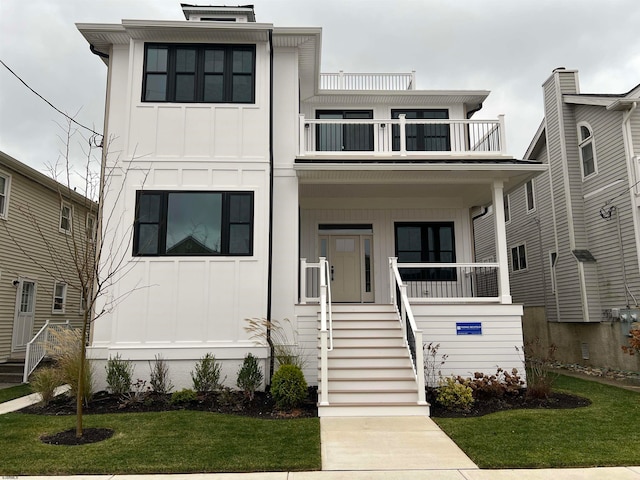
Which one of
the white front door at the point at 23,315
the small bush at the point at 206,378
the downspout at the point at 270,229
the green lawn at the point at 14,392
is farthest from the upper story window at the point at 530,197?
the white front door at the point at 23,315

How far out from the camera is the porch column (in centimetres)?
1024

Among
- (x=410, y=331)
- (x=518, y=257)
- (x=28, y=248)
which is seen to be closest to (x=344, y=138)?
(x=410, y=331)

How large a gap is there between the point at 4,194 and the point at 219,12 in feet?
27.6

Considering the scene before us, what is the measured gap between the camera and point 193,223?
9.80 m

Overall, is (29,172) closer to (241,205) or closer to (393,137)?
(241,205)

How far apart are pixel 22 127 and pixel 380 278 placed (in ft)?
37.6

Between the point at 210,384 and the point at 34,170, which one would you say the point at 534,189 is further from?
the point at 34,170

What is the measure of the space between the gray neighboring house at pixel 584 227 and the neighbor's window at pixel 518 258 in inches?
6.0

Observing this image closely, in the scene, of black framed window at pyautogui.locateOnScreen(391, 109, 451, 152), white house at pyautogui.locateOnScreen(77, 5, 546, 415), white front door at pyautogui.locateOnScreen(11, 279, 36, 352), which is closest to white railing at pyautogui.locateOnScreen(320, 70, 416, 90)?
black framed window at pyautogui.locateOnScreen(391, 109, 451, 152)

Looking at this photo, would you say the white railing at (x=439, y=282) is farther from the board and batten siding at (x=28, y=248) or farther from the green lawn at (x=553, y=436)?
the board and batten siding at (x=28, y=248)

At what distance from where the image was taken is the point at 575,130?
1516 cm

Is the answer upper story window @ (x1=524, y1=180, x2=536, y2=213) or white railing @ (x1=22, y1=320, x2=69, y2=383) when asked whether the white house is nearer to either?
white railing @ (x1=22, y1=320, x2=69, y2=383)

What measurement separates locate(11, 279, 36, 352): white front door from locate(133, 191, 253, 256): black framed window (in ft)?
25.1

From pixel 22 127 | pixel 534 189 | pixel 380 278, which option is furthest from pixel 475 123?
pixel 22 127
